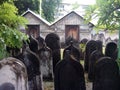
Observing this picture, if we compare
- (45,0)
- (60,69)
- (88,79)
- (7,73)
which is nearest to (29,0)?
(45,0)

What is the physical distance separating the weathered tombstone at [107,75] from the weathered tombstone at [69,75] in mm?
468

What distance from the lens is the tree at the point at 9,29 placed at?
7.88 m

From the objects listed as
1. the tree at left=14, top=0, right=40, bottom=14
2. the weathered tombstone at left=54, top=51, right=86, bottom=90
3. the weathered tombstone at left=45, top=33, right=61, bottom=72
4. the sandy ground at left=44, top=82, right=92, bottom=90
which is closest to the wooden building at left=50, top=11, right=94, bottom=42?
the tree at left=14, top=0, right=40, bottom=14

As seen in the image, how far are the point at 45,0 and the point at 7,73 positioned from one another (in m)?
41.9

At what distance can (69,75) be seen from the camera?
921 cm

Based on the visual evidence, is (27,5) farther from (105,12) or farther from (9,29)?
(9,29)

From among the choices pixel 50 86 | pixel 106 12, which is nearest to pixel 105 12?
pixel 106 12

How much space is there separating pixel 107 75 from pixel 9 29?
2750mm

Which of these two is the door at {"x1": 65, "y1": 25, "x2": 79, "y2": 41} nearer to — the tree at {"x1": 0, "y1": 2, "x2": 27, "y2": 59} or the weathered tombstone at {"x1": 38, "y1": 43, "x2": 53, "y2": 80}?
the weathered tombstone at {"x1": 38, "y1": 43, "x2": 53, "y2": 80}

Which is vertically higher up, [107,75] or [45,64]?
[107,75]

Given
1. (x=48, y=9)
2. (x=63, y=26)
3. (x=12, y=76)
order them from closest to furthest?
(x=12, y=76) < (x=63, y=26) < (x=48, y=9)

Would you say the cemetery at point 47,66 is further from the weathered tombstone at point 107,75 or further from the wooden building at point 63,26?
the wooden building at point 63,26

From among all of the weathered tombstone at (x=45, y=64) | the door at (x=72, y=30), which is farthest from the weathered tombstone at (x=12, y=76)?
the door at (x=72, y=30)

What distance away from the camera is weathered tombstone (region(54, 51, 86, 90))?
9.07 m
